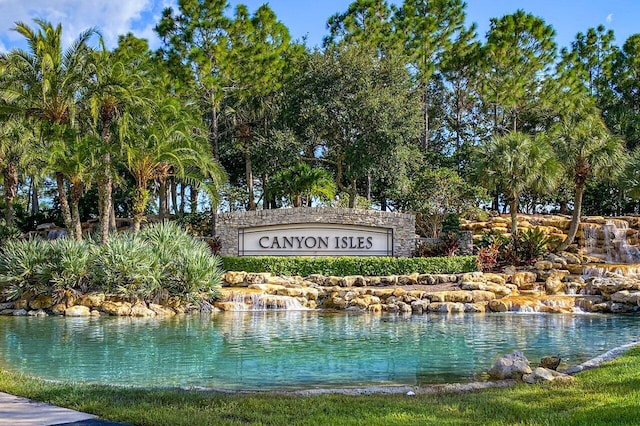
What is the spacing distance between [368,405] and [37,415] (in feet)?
10.5

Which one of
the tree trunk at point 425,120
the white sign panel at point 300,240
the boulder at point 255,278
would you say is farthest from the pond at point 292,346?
the tree trunk at point 425,120

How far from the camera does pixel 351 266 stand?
23.9 m

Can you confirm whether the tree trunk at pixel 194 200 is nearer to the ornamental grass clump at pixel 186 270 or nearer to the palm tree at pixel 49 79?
the palm tree at pixel 49 79

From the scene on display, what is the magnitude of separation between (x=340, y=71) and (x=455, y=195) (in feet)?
27.0

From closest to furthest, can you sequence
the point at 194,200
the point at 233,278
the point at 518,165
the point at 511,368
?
the point at 511,368 → the point at 233,278 → the point at 518,165 → the point at 194,200

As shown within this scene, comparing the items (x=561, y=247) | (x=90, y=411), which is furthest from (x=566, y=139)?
(x=90, y=411)

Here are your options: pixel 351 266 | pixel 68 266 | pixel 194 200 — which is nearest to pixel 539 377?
pixel 68 266

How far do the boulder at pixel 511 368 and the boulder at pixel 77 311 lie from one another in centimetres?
1308

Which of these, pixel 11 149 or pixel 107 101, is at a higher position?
pixel 107 101

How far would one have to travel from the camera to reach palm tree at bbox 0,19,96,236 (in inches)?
840

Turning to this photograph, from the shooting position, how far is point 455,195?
93.0 feet

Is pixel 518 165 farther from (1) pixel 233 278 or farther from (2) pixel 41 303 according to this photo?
(2) pixel 41 303

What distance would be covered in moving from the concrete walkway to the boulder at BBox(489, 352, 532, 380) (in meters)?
5.22

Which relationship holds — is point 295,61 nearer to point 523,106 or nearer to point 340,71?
point 340,71
